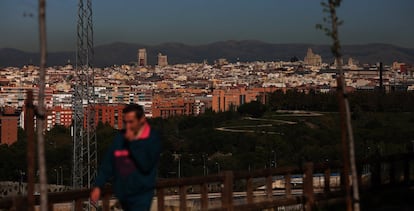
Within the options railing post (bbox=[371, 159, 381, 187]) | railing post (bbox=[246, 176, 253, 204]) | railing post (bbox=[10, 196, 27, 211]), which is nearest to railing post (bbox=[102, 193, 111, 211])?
railing post (bbox=[10, 196, 27, 211])

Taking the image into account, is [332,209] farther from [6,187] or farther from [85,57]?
[6,187]

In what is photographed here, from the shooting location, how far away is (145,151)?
23.3 feet

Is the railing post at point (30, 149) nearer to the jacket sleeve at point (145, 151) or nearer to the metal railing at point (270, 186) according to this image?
the metal railing at point (270, 186)

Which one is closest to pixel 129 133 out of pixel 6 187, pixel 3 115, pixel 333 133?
pixel 6 187

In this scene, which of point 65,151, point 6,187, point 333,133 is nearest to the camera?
point 6,187

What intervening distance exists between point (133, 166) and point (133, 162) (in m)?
0.03

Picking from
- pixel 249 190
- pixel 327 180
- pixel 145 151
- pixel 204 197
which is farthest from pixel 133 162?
pixel 327 180

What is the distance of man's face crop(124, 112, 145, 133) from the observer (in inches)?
278

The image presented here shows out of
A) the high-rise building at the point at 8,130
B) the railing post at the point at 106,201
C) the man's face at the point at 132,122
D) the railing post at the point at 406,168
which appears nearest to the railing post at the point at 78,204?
the railing post at the point at 106,201

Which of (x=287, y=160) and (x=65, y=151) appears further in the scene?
(x=65, y=151)

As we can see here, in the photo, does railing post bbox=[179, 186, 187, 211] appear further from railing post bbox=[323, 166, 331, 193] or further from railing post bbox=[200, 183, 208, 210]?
railing post bbox=[323, 166, 331, 193]

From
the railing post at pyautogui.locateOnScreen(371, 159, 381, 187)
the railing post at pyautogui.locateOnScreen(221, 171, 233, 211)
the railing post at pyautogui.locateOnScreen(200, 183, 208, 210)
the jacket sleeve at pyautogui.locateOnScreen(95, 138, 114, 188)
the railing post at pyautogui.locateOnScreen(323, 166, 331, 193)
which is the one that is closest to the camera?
the jacket sleeve at pyautogui.locateOnScreen(95, 138, 114, 188)

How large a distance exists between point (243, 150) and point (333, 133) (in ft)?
29.9

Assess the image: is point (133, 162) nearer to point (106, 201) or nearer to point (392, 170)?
point (106, 201)
